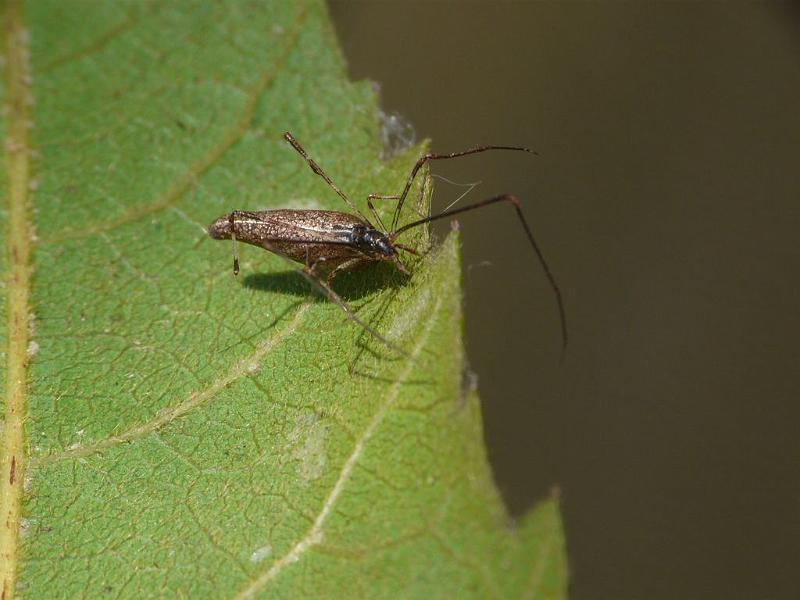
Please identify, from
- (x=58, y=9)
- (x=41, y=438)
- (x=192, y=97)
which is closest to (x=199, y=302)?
(x=41, y=438)

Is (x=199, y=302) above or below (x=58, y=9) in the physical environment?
below

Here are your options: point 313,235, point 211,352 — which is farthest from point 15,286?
point 313,235

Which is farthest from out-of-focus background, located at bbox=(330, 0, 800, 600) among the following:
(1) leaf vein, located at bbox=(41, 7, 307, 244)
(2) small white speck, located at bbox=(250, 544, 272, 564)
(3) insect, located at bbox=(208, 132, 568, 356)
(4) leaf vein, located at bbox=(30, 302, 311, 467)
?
(2) small white speck, located at bbox=(250, 544, 272, 564)

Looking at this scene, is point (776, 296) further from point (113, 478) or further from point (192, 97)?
point (113, 478)

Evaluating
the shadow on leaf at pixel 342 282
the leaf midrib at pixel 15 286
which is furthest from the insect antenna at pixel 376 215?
the leaf midrib at pixel 15 286

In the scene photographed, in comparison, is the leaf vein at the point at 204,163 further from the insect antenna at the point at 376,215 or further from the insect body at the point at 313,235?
the insect antenna at the point at 376,215

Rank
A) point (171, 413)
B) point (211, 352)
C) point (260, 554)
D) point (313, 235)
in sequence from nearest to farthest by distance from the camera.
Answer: point (260, 554), point (171, 413), point (211, 352), point (313, 235)

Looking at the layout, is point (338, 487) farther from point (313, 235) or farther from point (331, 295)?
point (313, 235)
